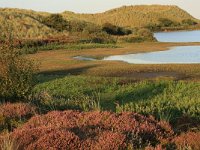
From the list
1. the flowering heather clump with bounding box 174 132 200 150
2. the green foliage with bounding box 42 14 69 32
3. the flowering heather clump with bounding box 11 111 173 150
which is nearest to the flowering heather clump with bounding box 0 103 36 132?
the flowering heather clump with bounding box 11 111 173 150

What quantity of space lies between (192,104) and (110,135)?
31.7ft

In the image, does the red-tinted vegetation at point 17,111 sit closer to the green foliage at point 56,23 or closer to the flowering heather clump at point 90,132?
the flowering heather clump at point 90,132

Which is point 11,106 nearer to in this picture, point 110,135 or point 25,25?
point 110,135

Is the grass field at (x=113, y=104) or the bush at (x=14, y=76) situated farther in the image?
the bush at (x=14, y=76)

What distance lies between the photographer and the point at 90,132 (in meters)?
10.6

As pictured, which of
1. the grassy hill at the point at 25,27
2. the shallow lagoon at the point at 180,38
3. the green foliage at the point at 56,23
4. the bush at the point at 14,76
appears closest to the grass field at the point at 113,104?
the bush at the point at 14,76

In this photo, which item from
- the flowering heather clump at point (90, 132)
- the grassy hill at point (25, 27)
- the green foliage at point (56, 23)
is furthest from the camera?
the green foliage at point (56, 23)

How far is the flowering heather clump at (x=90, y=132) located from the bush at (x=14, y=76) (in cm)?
620

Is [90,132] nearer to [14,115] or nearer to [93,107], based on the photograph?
[14,115]

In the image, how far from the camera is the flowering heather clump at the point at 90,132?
953cm

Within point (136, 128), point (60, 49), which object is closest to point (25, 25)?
point (60, 49)

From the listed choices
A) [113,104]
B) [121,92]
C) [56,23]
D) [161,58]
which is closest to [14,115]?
[113,104]

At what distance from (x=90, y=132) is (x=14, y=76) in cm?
925

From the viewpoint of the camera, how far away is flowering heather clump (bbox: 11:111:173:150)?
9.53 metres
